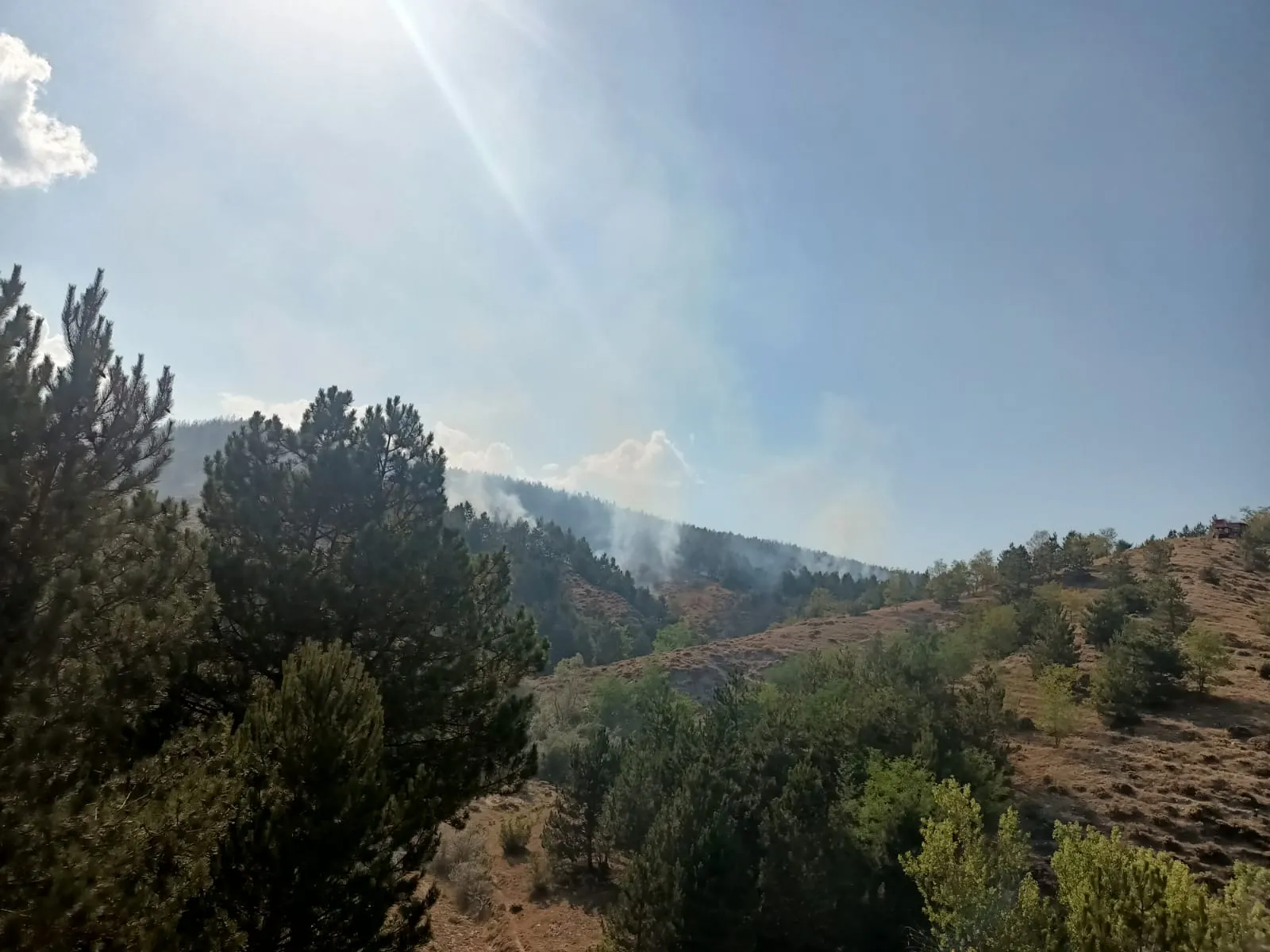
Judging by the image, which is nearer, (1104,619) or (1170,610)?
(1170,610)

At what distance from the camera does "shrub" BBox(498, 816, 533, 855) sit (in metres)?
33.8

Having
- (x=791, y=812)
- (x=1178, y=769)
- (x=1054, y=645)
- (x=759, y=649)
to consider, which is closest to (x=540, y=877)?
(x=791, y=812)

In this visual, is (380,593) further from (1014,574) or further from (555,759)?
(1014,574)

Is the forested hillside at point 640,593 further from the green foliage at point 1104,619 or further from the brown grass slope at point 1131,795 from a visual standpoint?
the green foliage at point 1104,619

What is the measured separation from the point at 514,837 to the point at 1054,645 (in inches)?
1457

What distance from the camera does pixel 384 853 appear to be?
992 cm

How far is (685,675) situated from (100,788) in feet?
211

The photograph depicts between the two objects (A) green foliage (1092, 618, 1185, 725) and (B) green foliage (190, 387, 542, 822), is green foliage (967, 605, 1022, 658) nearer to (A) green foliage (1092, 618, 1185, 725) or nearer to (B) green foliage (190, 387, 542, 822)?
(A) green foliage (1092, 618, 1185, 725)

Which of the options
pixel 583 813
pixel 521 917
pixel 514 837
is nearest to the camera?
pixel 521 917

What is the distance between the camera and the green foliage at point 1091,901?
9.23m

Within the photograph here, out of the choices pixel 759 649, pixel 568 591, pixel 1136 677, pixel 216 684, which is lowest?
pixel 759 649

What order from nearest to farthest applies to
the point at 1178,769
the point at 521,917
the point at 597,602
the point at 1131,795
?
the point at 521,917 → the point at 1131,795 → the point at 1178,769 → the point at 597,602

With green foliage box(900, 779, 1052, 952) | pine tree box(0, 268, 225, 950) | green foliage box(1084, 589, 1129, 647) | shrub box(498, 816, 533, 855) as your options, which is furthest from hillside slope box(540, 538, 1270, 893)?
pine tree box(0, 268, 225, 950)

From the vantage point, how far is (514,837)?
112ft
